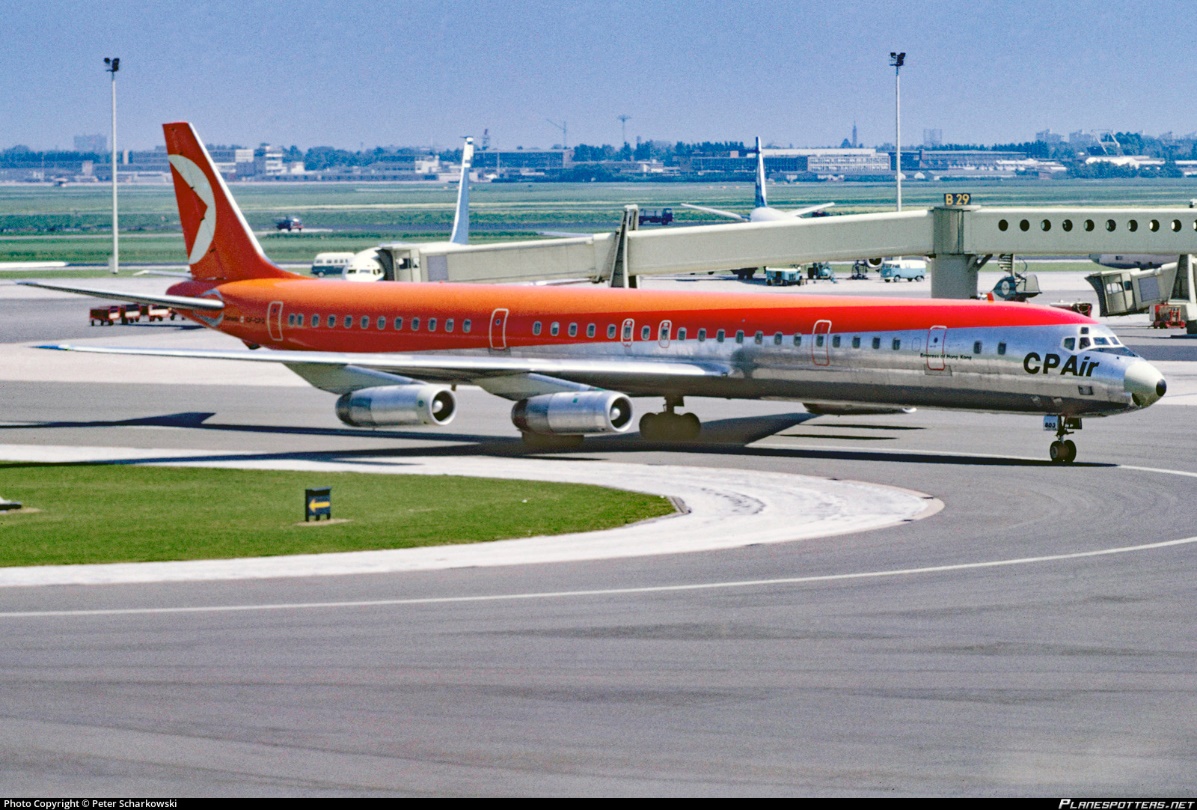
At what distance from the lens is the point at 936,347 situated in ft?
156

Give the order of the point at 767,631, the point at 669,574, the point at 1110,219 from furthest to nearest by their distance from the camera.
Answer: the point at 1110,219
the point at 669,574
the point at 767,631

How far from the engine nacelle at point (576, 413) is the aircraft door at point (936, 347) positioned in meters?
7.92

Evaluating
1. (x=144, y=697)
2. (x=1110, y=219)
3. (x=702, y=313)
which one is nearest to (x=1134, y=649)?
(x=144, y=697)

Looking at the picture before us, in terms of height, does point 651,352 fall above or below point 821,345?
below

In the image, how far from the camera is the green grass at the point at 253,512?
35281 mm

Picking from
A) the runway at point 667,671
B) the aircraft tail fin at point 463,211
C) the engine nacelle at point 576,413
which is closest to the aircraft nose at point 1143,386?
the runway at point 667,671

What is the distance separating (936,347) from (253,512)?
18291 mm

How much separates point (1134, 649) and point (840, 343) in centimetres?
2371

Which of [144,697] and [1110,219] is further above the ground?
[1110,219]

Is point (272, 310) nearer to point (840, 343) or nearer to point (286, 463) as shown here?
point (286, 463)

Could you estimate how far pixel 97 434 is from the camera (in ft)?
183

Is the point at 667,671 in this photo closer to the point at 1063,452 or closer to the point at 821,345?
the point at 1063,452

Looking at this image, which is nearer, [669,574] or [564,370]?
[669,574]

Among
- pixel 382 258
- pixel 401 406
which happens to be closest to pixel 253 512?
pixel 401 406
